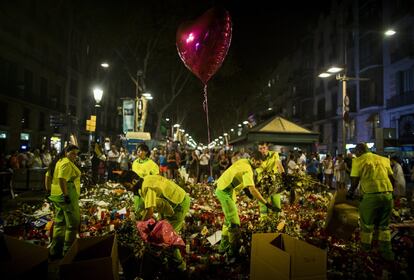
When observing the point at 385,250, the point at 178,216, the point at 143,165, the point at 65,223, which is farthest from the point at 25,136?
the point at 385,250

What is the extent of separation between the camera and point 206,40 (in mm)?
8766

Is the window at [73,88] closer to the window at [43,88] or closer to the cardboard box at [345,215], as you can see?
the window at [43,88]

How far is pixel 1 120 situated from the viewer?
30.0m

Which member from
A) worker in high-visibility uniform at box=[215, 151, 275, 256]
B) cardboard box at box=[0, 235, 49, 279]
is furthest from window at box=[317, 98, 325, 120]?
cardboard box at box=[0, 235, 49, 279]

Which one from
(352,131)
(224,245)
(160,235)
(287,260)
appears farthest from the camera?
(352,131)

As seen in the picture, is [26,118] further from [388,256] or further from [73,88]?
[388,256]

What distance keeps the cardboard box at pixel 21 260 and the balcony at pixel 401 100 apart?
29.6 m

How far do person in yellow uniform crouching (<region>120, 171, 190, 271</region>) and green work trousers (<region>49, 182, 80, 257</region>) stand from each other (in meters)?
1.35

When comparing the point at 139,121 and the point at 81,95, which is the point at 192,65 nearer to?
the point at 139,121

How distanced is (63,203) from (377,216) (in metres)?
5.15

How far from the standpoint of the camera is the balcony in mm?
27422

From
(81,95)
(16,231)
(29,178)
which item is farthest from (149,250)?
(81,95)

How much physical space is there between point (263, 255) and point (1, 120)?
31865 millimetres

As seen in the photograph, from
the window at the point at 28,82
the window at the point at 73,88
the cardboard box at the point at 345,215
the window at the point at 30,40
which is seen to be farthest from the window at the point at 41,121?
the cardboard box at the point at 345,215
